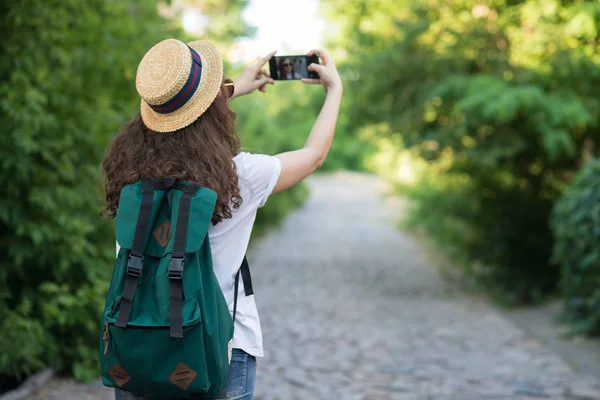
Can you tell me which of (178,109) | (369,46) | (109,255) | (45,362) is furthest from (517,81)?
(178,109)

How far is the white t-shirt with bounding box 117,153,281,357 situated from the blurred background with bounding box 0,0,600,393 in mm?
355

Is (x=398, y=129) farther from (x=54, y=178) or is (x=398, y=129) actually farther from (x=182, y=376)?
(x=182, y=376)

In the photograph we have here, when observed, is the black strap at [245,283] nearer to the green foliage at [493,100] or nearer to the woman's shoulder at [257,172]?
the woman's shoulder at [257,172]

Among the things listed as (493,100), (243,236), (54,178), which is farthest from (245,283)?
(493,100)

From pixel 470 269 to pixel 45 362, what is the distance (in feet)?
24.6

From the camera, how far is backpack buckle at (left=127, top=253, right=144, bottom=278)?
2.12 metres

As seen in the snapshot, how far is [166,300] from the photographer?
209cm

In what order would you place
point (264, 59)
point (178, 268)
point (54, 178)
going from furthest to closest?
point (54, 178) < point (264, 59) < point (178, 268)

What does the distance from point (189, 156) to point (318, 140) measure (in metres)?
0.50

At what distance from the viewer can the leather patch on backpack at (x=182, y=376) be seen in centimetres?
210

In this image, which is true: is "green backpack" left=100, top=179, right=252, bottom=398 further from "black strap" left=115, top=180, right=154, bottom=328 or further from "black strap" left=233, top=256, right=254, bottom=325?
"black strap" left=233, top=256, right=254, bottom=325

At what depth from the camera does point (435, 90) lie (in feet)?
29.1

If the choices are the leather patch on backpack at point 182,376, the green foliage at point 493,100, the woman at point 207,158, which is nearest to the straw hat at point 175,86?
the woman at point 207,158

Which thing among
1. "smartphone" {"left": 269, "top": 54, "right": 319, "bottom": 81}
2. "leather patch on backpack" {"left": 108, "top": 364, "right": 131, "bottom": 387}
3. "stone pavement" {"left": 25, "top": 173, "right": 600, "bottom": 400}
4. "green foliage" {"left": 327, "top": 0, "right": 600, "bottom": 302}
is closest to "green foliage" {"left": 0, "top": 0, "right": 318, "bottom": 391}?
"stone pavement" {"left": 25, "top": 173, "right": 600, "bottom": 400}
